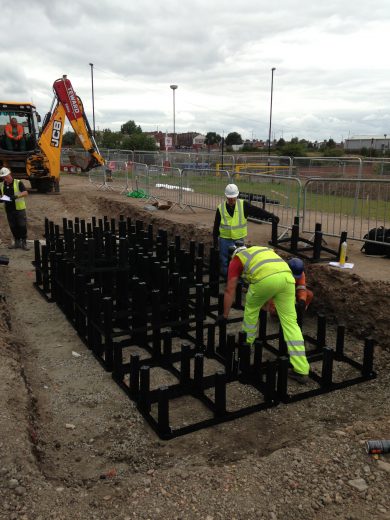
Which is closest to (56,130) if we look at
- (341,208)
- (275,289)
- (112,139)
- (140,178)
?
(140,178)

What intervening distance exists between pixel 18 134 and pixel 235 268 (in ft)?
39.2

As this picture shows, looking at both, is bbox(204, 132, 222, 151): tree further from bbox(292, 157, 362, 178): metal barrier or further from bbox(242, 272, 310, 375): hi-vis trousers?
bbox(242, 272, 310, 375): hi-vis trousers

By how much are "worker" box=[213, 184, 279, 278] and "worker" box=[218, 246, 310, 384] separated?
218cm

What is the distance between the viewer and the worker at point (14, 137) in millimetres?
13977

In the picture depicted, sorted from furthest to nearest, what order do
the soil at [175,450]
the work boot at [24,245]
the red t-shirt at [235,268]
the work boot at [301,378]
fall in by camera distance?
the work boot at [24,245]
the red t-shirt at [235,268]
the work boot at [301,378]
the soil at [175,450]

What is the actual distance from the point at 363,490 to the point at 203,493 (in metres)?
1.10

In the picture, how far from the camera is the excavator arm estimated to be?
46.3 ft

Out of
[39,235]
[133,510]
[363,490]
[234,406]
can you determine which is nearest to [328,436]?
[363,490]

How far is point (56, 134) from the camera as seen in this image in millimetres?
14398

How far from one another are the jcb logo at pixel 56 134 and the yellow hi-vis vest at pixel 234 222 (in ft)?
30.9

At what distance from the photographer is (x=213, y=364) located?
17.2ft

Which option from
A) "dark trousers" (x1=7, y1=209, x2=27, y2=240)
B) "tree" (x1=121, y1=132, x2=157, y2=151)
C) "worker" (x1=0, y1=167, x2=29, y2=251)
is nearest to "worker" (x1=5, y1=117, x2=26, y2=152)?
"worker" (x1=0, y1=167, x2=29, y2=251)

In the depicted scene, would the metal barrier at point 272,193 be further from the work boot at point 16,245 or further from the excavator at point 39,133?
the excavator at point 39,133

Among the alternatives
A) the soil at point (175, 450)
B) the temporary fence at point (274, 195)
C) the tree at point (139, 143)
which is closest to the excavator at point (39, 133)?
the temporary fence at point (274, 195)
